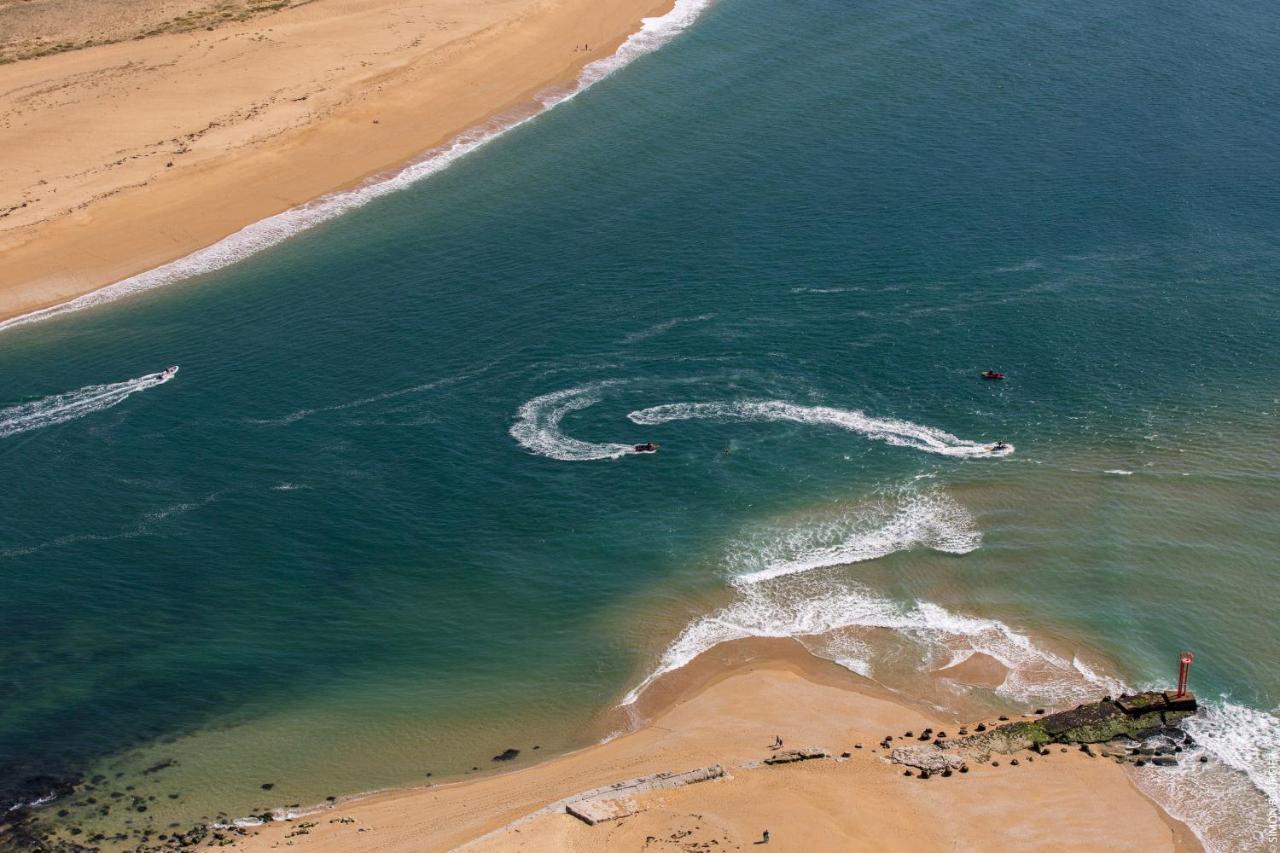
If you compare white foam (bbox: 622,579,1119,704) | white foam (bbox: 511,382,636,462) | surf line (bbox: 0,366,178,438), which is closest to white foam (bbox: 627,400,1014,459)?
white foam (bbox: 511,382,636,462)

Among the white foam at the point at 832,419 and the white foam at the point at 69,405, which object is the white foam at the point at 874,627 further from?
the white foam at the point at 69,405

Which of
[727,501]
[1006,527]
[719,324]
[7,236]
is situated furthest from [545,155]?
[1006,527]

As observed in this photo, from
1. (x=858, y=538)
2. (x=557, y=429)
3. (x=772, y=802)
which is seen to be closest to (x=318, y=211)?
(x=557, y=429)

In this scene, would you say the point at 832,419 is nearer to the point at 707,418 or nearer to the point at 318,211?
the point at 707,418

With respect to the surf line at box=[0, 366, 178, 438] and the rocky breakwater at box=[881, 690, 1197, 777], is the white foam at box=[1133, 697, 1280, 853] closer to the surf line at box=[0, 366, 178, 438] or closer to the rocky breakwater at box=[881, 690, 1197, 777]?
the rocky breakwater at box=[881, 690, 1197, 777]

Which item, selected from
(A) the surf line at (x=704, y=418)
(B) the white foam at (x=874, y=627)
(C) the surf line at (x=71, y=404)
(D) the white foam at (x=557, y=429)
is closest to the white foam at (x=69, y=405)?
(C) the surf line at (x=71, y=404)

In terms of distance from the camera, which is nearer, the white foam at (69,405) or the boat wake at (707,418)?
the boat wake at (707,418)
